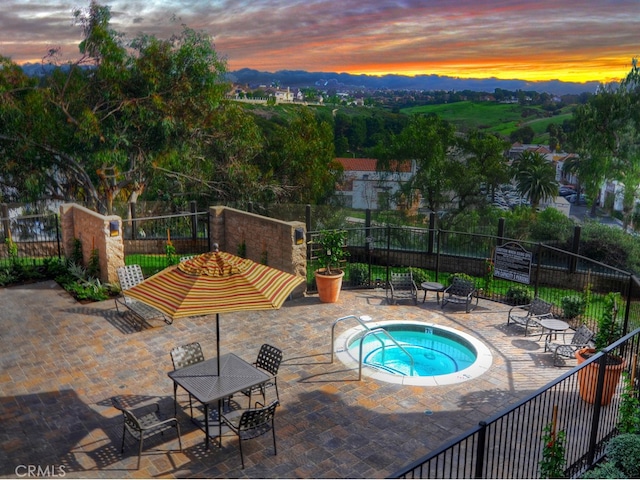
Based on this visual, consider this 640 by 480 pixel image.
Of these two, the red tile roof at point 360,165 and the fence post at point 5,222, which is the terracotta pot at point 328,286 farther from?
the red tile roof at point 360,165

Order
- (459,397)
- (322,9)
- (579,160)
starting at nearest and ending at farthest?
(459,397), (322,9), (579,160)

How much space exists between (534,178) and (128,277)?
147 feet

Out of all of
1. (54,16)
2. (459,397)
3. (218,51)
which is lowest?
(459,397)

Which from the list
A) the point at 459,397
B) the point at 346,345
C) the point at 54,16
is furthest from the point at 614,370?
the point at 54,16

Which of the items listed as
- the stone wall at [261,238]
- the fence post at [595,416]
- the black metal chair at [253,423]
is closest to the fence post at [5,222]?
the stone wall at [261,238]

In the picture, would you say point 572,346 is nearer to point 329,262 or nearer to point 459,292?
point 459,292

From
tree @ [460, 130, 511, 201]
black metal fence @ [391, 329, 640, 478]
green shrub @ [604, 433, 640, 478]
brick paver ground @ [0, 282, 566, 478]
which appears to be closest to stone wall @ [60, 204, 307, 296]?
brick paver ground @ [0, 282, 566, 478]

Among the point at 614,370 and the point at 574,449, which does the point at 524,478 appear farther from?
the point at 614,370

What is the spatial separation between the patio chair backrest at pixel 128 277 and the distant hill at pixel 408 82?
197ft

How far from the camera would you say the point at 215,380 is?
7.62 metres

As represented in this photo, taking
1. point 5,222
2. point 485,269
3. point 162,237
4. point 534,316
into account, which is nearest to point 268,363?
point 534,316

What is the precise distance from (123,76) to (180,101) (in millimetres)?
2496

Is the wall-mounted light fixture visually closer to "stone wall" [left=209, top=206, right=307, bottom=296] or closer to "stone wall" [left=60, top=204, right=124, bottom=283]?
"stone wall" [left=60, top=204, right=124, bottom=283]

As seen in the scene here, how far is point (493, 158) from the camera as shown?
41188 mm
